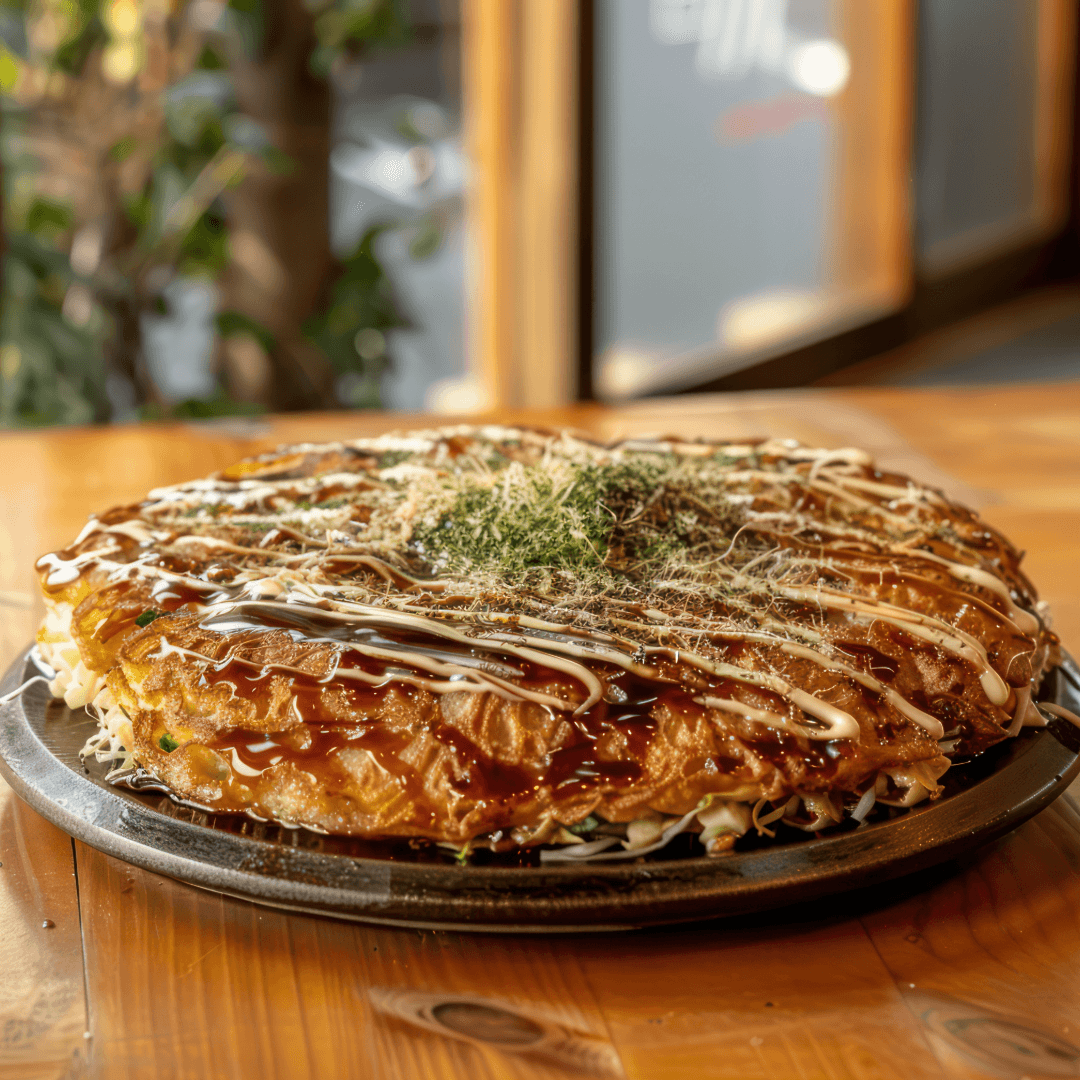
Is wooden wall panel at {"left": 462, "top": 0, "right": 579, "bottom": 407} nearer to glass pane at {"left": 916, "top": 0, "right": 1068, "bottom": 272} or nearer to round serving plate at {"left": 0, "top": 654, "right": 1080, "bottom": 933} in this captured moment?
glass pane at {"left": 916, "top": 0, "right": 1068, "bottom": 272}

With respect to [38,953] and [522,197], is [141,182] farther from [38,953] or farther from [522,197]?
[38,953]

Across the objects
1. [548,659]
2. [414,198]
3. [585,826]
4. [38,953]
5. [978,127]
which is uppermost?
[978,127]

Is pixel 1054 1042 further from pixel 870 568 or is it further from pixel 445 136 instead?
pixel 445 136

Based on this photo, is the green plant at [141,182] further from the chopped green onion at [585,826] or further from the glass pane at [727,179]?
the chopped green onion at [585,826]

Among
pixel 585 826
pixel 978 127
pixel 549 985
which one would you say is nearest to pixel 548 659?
pixel 585 826

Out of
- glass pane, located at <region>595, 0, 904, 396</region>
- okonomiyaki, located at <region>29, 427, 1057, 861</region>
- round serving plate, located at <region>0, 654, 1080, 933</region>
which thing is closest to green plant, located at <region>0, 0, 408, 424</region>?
glass pane, located at <region>595, 0, 904, 396</region>

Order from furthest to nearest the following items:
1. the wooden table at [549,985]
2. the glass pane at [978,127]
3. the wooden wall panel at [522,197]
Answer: the glass pane at [978,127] < the wooden wall panel at [522,197] < the wooden table at [549,985]

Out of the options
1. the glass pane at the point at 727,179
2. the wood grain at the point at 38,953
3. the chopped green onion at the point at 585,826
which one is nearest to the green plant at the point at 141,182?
the glass pane at the point at 727,179
